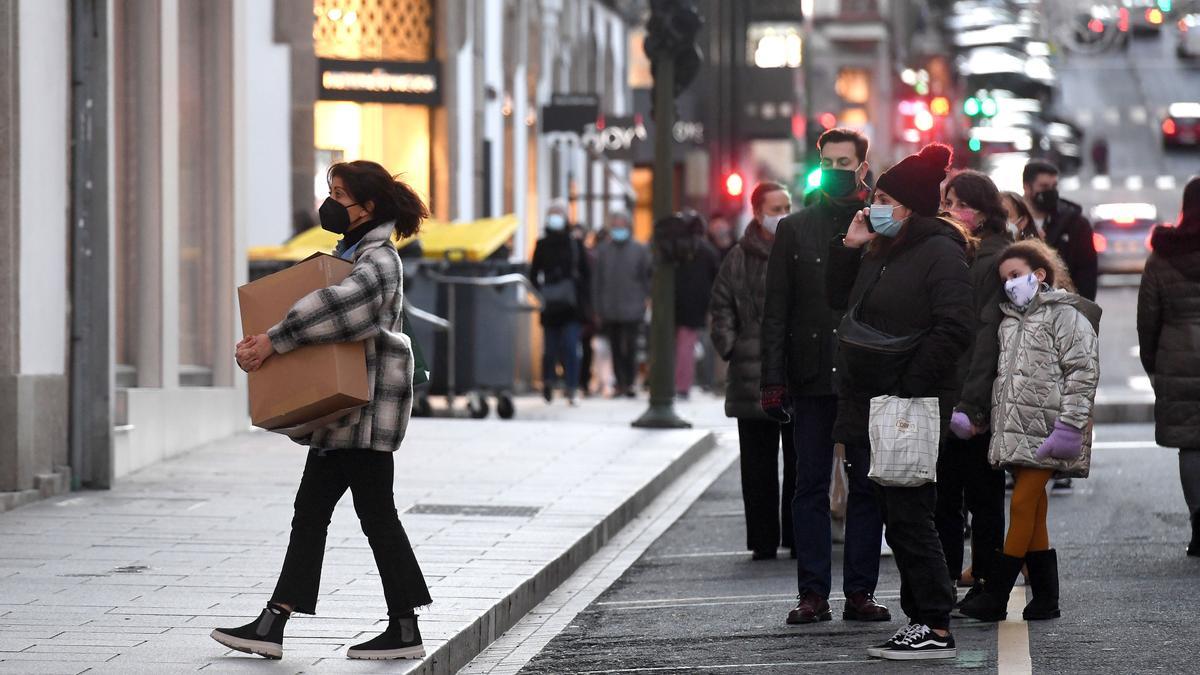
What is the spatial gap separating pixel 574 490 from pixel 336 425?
6127mm

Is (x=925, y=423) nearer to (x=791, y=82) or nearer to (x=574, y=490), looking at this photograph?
(x=574, y=490)

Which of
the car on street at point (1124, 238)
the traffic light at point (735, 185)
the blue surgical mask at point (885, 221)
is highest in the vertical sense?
the blue surgical mask at point (885, 221)

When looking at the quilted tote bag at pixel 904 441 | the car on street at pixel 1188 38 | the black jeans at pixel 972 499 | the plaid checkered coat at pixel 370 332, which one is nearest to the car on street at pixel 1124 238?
the black jeans at pixel 972 499

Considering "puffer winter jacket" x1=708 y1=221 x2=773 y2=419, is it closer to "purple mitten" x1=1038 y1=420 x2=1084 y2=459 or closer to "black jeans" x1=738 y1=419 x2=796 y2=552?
"black jeans" x1=738 y1=419 x2=796 y2=552

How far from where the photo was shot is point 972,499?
10.0 metres

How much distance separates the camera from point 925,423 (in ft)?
28.0

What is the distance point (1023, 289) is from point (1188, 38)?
291ft

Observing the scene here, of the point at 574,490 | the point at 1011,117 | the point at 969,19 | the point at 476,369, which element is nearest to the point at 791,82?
the point at 476,369

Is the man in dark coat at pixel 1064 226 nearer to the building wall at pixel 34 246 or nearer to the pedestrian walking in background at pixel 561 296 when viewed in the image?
the building wall at pixel 34 246

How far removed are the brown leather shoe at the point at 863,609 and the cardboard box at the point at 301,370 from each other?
95.2 inches

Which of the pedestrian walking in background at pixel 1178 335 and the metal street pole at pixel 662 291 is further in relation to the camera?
the metal street pole at pixel 662 291

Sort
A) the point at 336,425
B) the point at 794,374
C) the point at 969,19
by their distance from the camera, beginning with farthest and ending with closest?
the point at 969,19
the point at 794,374
the point at 336,425

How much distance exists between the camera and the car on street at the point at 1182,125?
75.4 metres

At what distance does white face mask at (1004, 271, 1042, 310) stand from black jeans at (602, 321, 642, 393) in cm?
1535
